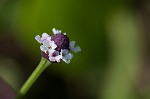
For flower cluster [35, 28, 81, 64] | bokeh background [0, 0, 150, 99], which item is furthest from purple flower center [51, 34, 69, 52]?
bokeh background [0, 0, 150, 99]

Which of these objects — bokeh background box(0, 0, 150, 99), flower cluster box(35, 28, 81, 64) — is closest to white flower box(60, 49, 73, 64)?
flower cluster box(35, 28, 81, 64)

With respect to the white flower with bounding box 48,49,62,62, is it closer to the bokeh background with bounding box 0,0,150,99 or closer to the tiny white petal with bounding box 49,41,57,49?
the tiny white petal with bounding box 49,41,57,49

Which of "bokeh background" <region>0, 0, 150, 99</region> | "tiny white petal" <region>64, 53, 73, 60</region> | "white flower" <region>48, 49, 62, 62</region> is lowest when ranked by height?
"bokeh background" <region>0, 0, 150, 99</region>

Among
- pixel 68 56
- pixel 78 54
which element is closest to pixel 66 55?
pixel 68 56

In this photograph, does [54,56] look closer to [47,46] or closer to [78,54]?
[47,46]

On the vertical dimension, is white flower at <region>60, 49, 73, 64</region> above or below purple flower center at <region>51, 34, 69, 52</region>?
below

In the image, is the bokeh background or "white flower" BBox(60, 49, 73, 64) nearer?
"white flower" BBox(60, 49, 73, 64)

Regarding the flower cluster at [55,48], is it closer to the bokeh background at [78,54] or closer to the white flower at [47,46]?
the white flower at [47,46]

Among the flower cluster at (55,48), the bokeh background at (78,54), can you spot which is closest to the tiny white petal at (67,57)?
the flower cluster at (55,48)

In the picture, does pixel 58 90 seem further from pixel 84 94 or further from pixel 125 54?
pixel 125 54
